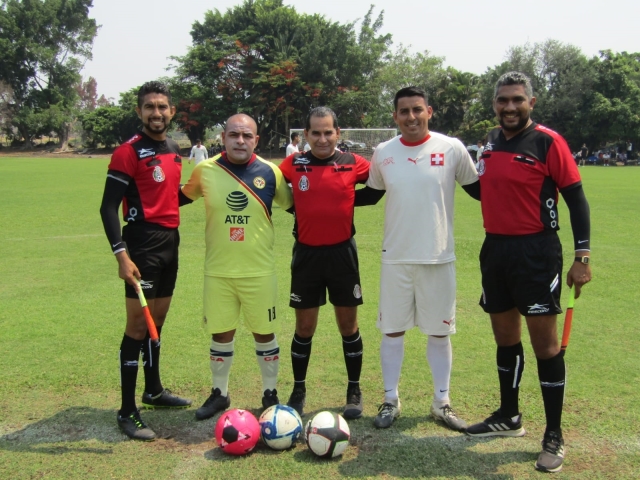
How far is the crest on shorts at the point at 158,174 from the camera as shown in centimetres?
438

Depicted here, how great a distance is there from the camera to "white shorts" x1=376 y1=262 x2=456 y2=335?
171 inches

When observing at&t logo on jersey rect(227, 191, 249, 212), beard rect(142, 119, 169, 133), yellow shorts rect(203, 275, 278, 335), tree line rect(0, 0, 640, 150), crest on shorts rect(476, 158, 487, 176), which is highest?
tree line rect(0, 0, 640, 150)

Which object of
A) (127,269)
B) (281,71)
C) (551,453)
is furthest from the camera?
(281,71)

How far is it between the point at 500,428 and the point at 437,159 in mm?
2049

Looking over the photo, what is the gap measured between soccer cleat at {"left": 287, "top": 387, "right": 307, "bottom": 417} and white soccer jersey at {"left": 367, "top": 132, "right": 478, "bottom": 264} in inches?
51.0

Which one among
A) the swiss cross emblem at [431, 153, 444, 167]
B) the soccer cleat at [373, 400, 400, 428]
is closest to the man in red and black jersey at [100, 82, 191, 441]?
the soccer cleat at [373, 400, 400, 428]

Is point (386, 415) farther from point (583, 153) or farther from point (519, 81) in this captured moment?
point (583, 153)

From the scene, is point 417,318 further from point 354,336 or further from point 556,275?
point 556,275

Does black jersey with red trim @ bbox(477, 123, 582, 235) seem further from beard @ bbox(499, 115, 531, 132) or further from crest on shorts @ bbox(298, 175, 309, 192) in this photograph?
crest on shorts @ bbox(298, 175, 309, 192)

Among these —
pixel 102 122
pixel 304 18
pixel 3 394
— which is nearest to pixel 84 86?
pixel 102 122

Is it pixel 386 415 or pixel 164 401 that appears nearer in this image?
pixel 386 415

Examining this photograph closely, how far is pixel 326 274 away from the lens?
14.7 feet

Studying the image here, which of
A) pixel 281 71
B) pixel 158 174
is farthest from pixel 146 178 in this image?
pixel 281 71

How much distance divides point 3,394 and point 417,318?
3539mm
